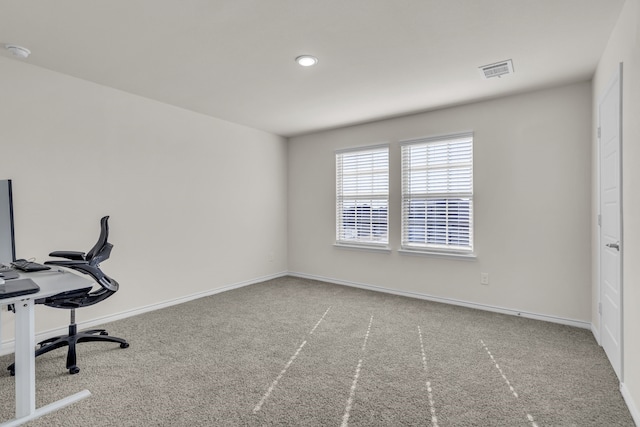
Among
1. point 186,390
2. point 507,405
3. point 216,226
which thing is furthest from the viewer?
point 216,226

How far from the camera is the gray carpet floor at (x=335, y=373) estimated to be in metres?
1.88

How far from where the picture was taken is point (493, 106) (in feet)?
12.4

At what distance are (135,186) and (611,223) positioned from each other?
14.7 feet

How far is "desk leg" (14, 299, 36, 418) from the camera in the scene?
183cm

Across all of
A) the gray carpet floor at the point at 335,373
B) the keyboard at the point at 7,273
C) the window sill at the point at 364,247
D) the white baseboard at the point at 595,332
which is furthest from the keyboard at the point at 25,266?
the white baseboard at the point at 595,332

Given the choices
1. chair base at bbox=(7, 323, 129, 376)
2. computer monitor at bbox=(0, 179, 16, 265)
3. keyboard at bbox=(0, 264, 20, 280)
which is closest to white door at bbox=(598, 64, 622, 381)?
chair base at bbox=(7, 323, 129, 376)

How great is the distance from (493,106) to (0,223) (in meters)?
4.80

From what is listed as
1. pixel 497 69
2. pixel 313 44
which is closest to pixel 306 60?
pixel 313 44

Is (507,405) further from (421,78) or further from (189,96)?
(189,96)

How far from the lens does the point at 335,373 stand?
2.35 metres

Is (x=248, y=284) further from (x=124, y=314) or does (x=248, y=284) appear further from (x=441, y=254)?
(x=441, y=254)

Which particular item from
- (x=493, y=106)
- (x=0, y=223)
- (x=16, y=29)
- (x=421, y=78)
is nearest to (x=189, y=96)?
(x=16, y=29)

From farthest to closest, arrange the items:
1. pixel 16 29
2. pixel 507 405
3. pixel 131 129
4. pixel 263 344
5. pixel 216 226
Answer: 1. pixel 216 226
2. pixel 131 129
3. pixel 263 344
4. pixel 16 29
5. pixel 507 405

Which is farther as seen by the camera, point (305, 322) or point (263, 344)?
point (305, 322)
